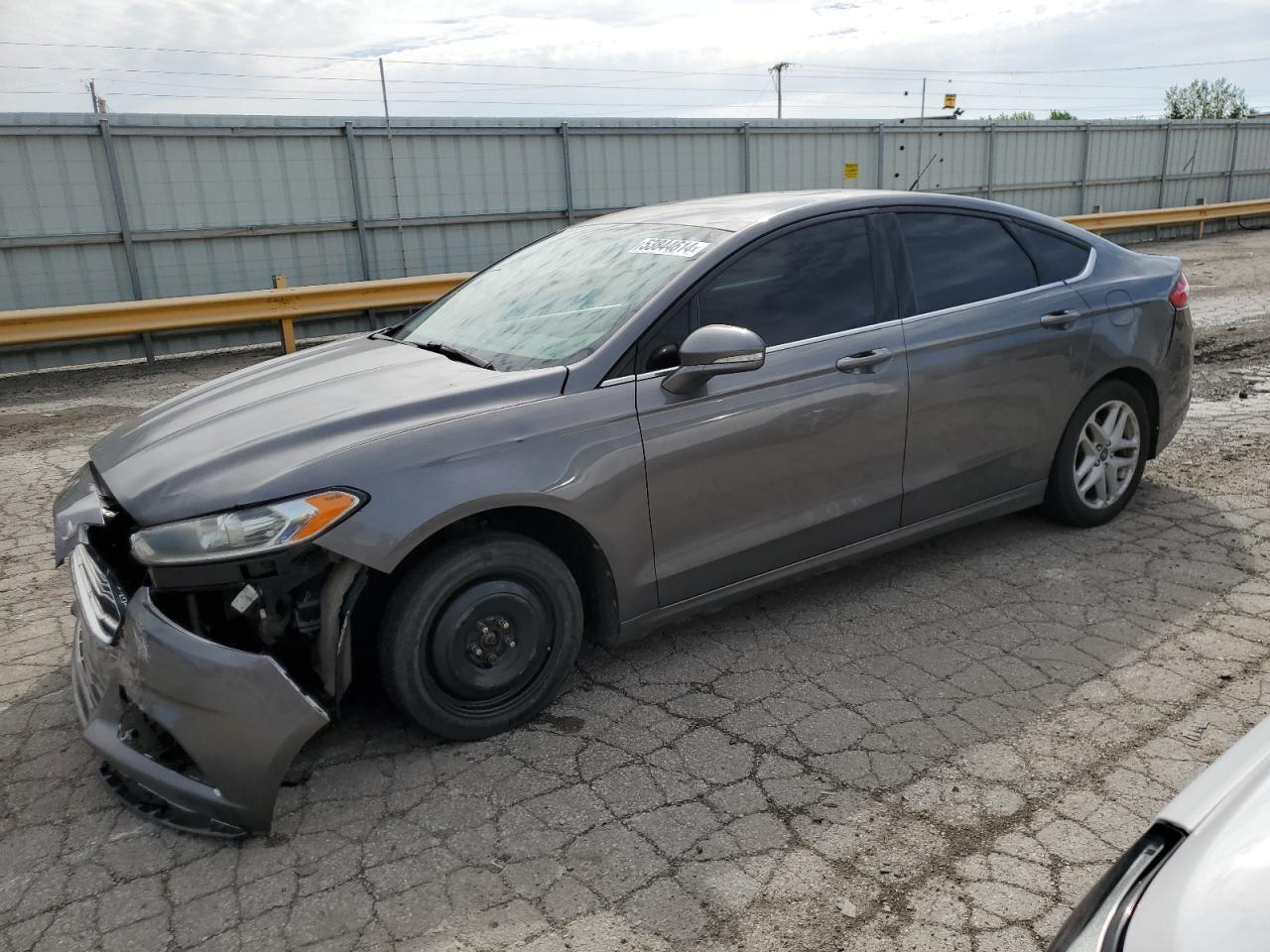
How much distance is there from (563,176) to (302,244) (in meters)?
3.91

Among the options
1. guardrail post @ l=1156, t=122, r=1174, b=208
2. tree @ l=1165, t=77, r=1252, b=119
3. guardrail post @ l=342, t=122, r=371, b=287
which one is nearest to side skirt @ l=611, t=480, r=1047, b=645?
guardrail post @ l=342, t=122, r=371, b=287

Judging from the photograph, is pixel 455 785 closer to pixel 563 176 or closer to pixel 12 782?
A: pixel 12 782

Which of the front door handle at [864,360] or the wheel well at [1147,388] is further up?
the front door handle at [864,360]

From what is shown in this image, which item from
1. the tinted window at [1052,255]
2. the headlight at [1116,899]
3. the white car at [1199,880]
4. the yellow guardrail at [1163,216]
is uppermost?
the tinted window at [1052,255]

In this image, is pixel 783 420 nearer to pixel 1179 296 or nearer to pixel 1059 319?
pixel 1059 319

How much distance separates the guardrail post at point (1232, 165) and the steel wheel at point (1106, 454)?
23567 millimetres

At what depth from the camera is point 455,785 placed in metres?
2.93

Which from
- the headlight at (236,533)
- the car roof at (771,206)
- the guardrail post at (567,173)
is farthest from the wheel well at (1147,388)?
the guardrail post at (567,173)

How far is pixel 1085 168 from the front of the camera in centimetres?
2086

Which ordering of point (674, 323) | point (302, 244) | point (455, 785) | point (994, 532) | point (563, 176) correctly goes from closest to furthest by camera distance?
point (455, 785) → point (674, 323) → point (994, 532) → point (302, 244) → point (563, 176)

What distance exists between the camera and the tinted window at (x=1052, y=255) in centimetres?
435

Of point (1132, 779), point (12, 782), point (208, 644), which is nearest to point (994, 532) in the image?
point (1132, 779)

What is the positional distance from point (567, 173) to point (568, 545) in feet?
38.7

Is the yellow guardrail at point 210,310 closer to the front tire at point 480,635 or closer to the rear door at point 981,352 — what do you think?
the rear door at point 981,352
